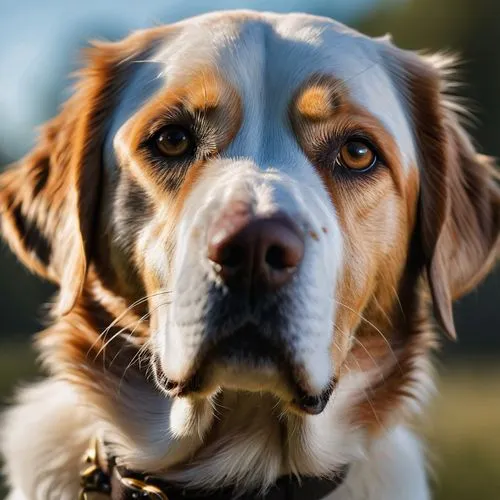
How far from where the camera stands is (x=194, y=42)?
3.59 meters

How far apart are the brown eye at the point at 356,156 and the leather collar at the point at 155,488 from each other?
1.13 metres

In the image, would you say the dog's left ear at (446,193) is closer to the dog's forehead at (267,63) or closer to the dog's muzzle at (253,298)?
the dog's forehead at (267,63)

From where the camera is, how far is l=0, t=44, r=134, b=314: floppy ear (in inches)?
145

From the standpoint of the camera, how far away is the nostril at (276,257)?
2779 mm

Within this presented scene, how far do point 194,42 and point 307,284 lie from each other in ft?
3.86

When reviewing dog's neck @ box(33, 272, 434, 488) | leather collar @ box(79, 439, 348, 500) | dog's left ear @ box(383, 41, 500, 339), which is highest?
dog's left ear @ box(383, 41, 500, 339)

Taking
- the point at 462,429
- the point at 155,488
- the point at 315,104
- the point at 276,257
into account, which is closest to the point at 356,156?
the point at 315,104

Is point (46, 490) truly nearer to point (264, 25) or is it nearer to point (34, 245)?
point (34, 245)

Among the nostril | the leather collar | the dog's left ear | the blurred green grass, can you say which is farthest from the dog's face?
the blurred green grass

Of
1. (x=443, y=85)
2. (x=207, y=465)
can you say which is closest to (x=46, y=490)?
(x=207, y=465)

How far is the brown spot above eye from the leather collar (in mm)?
1300

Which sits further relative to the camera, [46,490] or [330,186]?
[46,490]

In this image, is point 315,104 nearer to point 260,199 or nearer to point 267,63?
point 267,63

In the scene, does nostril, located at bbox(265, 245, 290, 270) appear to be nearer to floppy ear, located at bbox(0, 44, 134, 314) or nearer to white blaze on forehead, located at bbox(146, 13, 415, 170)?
white blaze on forehead, located at bbox(146, 13, 415, 170)
